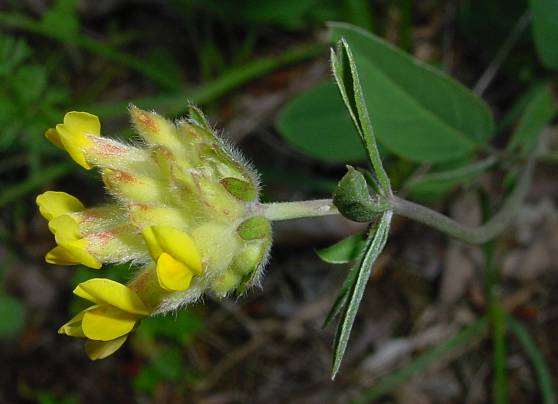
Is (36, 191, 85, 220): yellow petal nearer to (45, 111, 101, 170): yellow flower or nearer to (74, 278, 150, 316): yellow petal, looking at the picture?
(45, 111, 101, 170): yellow flower

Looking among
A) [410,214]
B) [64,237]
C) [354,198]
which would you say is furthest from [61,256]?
[410,214]

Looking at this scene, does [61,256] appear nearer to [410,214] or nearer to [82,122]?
[82,122]

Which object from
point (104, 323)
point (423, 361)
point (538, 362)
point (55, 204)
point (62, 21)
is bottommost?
point (423, 361)

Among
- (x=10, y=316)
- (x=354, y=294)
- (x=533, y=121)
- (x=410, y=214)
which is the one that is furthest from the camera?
(x=10, y=316)

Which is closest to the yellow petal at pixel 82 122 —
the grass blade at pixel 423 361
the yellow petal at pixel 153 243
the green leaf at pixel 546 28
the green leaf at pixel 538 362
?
the yellow petal at pixel 153 243

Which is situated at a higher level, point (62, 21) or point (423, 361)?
point (62, 21)

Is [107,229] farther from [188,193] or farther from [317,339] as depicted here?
[317,339]

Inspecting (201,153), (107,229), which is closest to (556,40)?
(201,153)
